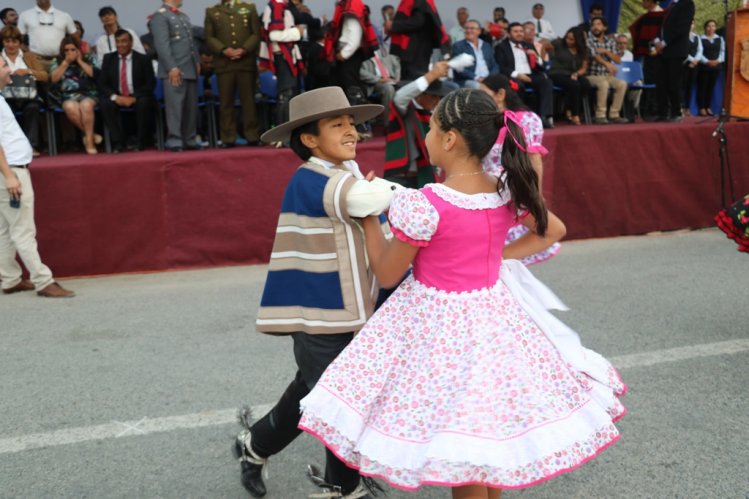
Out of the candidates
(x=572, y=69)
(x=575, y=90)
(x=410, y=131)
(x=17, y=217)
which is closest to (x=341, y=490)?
(x=410, y=131)

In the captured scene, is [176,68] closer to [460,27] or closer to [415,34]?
[415,34]

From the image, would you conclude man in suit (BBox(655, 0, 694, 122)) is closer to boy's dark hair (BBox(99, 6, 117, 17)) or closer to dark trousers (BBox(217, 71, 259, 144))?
dark trousers (BBox(217, 71, 259, 144))

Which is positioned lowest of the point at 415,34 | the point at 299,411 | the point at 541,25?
the point at 299,411

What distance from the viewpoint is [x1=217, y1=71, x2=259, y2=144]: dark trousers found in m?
8.96

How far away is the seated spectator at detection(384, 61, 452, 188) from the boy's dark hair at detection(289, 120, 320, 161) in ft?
12.6

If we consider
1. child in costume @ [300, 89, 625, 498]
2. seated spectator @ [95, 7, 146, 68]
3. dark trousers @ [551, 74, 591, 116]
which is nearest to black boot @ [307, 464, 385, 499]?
child in costume @ [300, 89, 625, 498]

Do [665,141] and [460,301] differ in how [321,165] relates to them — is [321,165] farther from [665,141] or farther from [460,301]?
[665,141]

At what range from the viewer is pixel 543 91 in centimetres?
1093

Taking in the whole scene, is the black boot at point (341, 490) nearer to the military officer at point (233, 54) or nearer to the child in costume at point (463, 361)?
the child in costume at point (463, 361)

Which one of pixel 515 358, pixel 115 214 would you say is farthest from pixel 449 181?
pixel 115 214

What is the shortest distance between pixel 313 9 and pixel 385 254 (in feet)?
30.9

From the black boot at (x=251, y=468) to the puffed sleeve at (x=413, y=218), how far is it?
1138 millimetres

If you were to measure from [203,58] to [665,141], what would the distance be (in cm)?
540

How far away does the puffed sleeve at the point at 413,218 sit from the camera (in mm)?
2410
